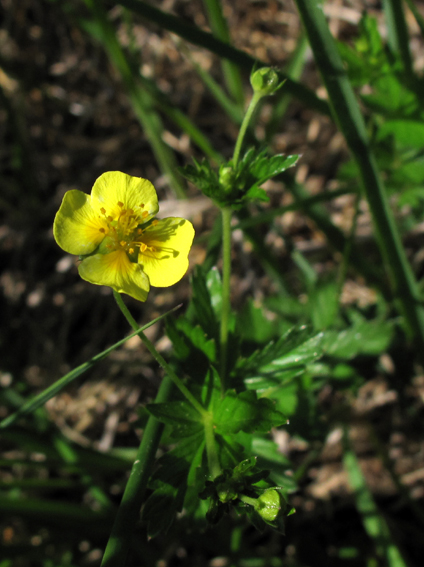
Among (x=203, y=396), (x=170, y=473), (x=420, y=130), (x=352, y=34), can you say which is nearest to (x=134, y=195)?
(x=203, y=396)

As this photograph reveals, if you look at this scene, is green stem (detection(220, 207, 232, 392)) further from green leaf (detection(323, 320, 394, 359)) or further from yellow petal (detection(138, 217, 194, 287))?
green leaf (detection(323, 320, 394, 359))

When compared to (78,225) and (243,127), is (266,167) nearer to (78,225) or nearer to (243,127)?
(243,127)

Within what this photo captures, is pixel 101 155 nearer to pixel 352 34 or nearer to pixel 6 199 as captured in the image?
pixel 6 199

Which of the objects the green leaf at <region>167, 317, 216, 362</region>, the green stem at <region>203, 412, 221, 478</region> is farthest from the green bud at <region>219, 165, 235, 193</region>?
the green stem at <region>203, 412, 221, 478</region>

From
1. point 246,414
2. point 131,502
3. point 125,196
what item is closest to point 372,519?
point 246,414

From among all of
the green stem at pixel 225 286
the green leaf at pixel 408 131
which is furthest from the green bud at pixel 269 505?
the green leaf at pixel 408 131

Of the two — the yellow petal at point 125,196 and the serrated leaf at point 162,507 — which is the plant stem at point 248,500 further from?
the yellow petal at point 125,196
